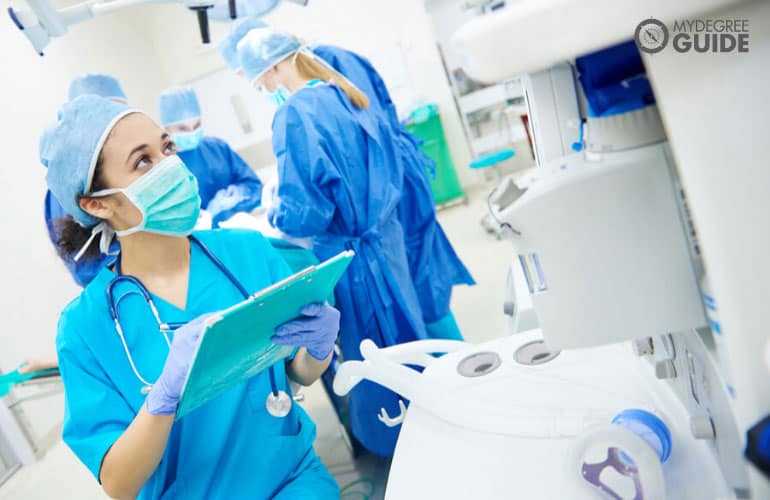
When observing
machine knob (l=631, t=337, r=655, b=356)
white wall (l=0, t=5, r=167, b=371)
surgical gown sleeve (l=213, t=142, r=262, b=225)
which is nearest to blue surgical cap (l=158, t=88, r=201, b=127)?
surgical gown sleeve (l=213, t=142, r=262, b=225)

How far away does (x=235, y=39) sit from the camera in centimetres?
234

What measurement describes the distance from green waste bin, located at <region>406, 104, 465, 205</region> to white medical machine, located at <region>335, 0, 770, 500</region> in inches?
170

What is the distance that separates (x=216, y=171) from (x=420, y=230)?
1.36 meters

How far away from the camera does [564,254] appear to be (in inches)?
18.9

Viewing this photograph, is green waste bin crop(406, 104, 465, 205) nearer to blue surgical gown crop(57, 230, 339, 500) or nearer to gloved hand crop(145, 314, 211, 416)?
blue surgical gown crop(57, 230, 339, 500)

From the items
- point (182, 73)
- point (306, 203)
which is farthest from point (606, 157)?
point (182, 73)

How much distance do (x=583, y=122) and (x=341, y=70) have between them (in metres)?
1.66

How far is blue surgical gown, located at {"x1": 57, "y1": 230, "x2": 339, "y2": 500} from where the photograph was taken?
102 cm

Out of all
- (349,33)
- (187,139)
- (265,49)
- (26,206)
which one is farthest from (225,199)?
(349,33)

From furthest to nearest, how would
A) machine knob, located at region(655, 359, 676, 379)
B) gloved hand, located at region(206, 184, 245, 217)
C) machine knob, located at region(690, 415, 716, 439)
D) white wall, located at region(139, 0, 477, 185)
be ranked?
white wall, located at region(139, 0, 477, 185) < gloved hand, located at region(206, 184, 245, 217) < machine knob, located at region(655, 359, 676, 379) < machine knob, located at region(690, 415, 716, 439)

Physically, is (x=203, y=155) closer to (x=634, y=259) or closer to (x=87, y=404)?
(x=87, y=404)

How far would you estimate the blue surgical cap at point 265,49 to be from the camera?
6.25ft

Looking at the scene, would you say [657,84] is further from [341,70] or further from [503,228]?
[341,70]

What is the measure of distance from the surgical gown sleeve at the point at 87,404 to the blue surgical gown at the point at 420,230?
1.31 meters
